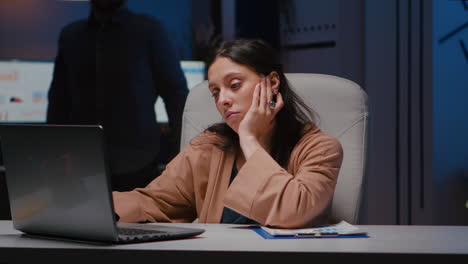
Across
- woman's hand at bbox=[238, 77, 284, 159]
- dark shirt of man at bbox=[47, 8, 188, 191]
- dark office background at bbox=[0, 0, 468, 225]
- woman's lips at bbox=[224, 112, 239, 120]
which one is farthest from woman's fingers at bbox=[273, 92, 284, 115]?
dark shirt of man at bbox=[47, 8, 188, 191]

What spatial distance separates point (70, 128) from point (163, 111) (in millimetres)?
2473

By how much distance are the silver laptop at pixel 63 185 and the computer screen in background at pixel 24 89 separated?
2335 millimetres

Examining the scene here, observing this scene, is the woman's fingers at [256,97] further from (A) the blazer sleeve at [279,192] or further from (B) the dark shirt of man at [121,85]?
(B) the dark shirt of man at [121,85]

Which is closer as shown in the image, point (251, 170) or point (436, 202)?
point (251, 170)

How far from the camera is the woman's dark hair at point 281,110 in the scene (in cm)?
168

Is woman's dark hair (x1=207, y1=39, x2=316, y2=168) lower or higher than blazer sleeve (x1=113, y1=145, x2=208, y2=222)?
higher

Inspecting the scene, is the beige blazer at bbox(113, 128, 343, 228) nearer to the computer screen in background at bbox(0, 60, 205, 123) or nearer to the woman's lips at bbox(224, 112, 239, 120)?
the woman's lips at bbox(224, 112, 239, 120)

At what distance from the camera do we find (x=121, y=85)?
11.4 ft

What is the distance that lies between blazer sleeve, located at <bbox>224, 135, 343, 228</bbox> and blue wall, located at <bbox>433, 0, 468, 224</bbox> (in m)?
1.79

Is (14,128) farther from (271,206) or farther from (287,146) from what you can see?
(287,146)

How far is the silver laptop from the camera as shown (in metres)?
1.00

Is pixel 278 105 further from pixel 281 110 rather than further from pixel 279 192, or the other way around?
pixel 279 192

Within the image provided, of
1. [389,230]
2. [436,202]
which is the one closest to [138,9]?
[436,202]

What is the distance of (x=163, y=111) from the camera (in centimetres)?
348
